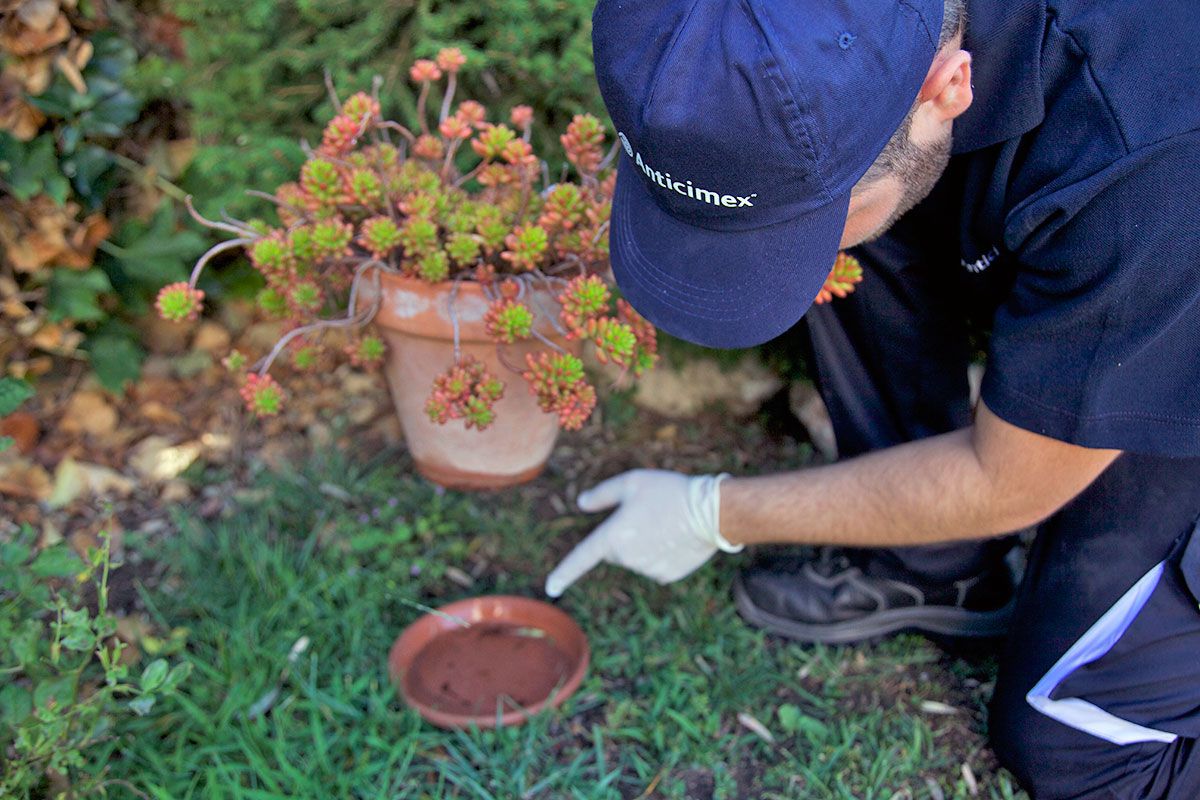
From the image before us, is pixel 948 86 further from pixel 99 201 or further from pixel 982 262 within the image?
pixel 99 201

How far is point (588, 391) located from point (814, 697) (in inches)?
32.8

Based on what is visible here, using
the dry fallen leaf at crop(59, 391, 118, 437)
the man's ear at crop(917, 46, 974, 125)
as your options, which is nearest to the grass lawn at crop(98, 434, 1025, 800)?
the dry fallen leaf at crop(59, 391, 118, 437)

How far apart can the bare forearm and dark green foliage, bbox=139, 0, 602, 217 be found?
944mm

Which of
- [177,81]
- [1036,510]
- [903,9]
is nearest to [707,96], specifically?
[903,9]

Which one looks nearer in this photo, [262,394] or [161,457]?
[262,394]

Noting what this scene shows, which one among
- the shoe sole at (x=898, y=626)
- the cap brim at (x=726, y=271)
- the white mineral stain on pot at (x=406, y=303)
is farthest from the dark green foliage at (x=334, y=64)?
the shoe sole at (x=898, y=626)

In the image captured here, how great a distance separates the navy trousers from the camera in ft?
5.46

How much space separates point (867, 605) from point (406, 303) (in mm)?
1134

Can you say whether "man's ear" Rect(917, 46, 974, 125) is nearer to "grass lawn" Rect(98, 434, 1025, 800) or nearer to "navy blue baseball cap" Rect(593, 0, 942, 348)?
"navy blue baseball cap" Rect(593, 0, 942, 348)

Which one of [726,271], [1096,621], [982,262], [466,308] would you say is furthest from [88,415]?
[1096,621]

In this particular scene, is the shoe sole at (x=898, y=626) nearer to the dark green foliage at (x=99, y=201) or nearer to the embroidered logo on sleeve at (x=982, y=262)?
the embroidered logo on sleeve at (x=982, y=262)

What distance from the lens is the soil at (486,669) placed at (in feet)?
6.42

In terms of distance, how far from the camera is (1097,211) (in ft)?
4.47

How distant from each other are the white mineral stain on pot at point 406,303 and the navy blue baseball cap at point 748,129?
457 millimetres
